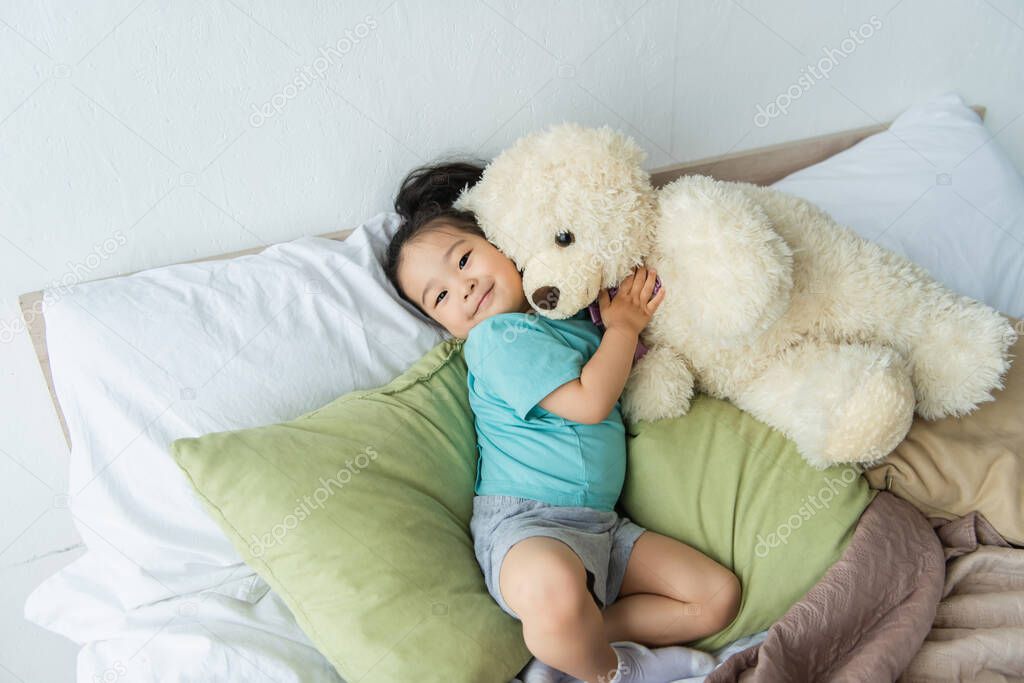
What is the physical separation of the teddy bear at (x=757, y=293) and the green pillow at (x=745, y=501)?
0.04m

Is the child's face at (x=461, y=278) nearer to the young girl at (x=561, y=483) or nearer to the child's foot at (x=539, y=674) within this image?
the young girl at (x=561, y=483)

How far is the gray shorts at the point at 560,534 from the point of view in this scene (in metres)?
1.05

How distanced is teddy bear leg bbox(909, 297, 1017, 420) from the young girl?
0.37 m

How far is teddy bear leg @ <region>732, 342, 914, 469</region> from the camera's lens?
1.03 metres

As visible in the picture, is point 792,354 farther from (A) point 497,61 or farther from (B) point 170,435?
(B) point 170,435

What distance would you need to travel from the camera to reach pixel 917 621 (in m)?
0.97

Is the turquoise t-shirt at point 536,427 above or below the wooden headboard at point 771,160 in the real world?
below

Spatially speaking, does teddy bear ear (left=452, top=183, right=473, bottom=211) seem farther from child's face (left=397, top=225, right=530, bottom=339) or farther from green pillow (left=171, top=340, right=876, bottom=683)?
green pillow (left=171, top=340, right=876, bottom=683)

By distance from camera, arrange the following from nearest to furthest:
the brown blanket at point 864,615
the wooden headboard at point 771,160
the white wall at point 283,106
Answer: the brown blanket at point 864,615 < the white wall at point 283,106 < the wooden headboard at point 771,160
